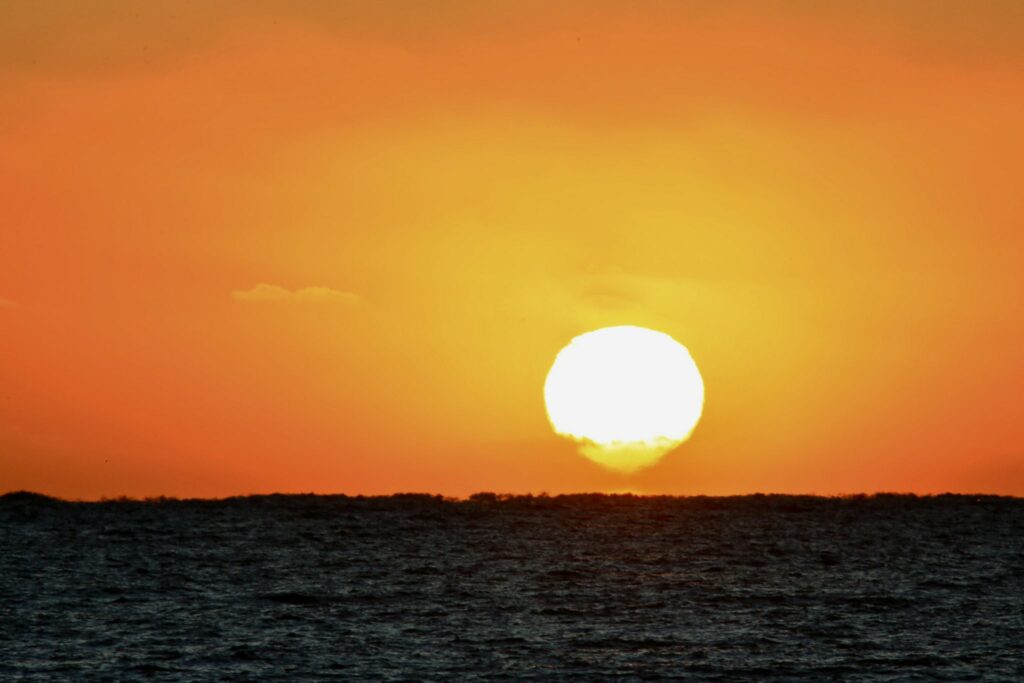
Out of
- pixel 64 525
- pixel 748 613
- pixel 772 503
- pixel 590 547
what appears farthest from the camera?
pixel 772 503

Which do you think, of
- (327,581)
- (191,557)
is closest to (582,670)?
(327,581)

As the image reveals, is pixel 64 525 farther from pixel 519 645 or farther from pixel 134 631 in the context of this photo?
pixel 519 645

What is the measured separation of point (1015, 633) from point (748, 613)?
948 centimetres

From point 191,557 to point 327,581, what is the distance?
1190 centimetres

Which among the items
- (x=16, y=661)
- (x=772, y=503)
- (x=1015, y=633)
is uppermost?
(x=772, y=503)

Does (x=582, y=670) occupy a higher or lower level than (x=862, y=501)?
lower

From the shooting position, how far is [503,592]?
209 ft

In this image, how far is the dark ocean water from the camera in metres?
45.7

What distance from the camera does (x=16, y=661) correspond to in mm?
44750

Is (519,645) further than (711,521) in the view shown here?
No

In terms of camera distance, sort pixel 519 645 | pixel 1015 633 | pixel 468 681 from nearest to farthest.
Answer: pixel 468 681, pixel 519 645, pixel 1015 633

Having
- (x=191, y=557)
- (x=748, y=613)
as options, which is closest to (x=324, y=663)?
(x=748, y=613)

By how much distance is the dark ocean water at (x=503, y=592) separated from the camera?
45.7 m

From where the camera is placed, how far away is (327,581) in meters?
67.9
